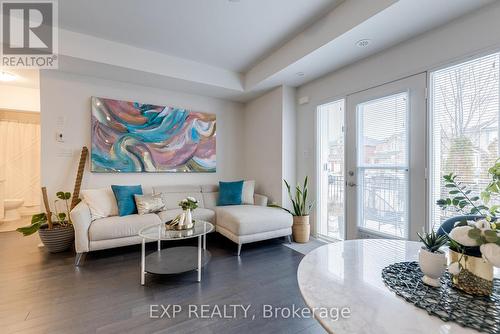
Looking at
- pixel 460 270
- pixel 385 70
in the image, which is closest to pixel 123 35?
pixel 385 70

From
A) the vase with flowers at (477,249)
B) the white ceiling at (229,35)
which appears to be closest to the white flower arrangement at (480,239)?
the vase with flowers at (477,249)

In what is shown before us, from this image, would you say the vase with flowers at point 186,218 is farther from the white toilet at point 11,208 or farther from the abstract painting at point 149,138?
the white toilet at point 11,208

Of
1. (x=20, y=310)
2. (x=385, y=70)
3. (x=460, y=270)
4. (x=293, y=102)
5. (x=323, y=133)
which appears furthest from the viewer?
(x=293, y=102)

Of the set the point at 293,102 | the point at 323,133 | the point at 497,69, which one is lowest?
the point at 323,133

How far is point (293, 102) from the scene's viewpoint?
387 cm

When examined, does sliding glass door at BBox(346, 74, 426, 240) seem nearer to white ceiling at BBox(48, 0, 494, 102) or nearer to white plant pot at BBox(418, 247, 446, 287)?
white ceiling at BBox(48, 0, 494, 102)

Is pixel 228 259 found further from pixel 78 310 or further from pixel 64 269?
pixel 64 269

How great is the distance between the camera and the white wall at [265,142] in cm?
385

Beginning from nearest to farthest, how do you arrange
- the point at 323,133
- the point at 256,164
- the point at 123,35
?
the point at 123,35 → the point at 323,133 → the point at 256,164

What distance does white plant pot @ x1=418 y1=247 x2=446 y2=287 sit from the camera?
848mm

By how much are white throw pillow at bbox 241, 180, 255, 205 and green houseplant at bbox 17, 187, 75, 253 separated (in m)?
2.50

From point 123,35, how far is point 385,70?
3.28 metres

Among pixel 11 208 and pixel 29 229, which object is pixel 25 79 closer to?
pixel 11 208

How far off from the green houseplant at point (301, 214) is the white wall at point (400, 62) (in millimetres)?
194
